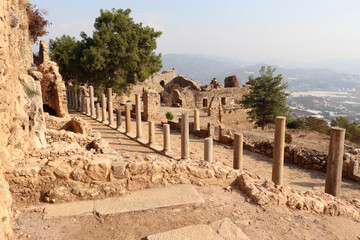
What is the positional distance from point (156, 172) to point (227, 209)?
1.39 metres

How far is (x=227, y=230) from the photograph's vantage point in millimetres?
3545

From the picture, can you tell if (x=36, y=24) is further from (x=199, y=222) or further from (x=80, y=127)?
(x=199, y=222)

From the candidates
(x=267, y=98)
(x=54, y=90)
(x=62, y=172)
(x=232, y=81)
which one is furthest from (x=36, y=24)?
(x=232, y=81)

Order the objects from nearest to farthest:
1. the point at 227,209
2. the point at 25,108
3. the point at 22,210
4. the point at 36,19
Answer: the point at 22,210 → the point at 227,209 → the point at 25,108 → the point at 36,19

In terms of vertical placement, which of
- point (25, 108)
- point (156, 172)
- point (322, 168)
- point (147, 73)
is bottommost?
point (322, 168)

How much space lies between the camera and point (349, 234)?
402cm

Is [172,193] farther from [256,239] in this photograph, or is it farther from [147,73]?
[147,73]

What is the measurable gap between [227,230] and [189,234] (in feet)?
1.78

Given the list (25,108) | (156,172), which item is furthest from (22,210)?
(25,108)

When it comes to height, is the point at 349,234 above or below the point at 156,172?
below

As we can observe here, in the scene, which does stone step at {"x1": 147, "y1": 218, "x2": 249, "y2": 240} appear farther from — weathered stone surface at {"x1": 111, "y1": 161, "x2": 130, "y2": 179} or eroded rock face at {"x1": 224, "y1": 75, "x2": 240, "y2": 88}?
eroded rock face at {"x1": 224, "y1": 75, "x2": 240, "y2": 88}

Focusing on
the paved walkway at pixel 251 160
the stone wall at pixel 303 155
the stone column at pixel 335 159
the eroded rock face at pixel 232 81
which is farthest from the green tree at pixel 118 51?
the eroded rock face at pixel 232 81

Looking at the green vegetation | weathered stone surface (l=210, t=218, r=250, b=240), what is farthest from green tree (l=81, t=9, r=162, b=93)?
weathered stone surface (l=210, t=218, r=250, b=240)

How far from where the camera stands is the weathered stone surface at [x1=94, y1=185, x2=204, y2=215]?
3.99 meters
